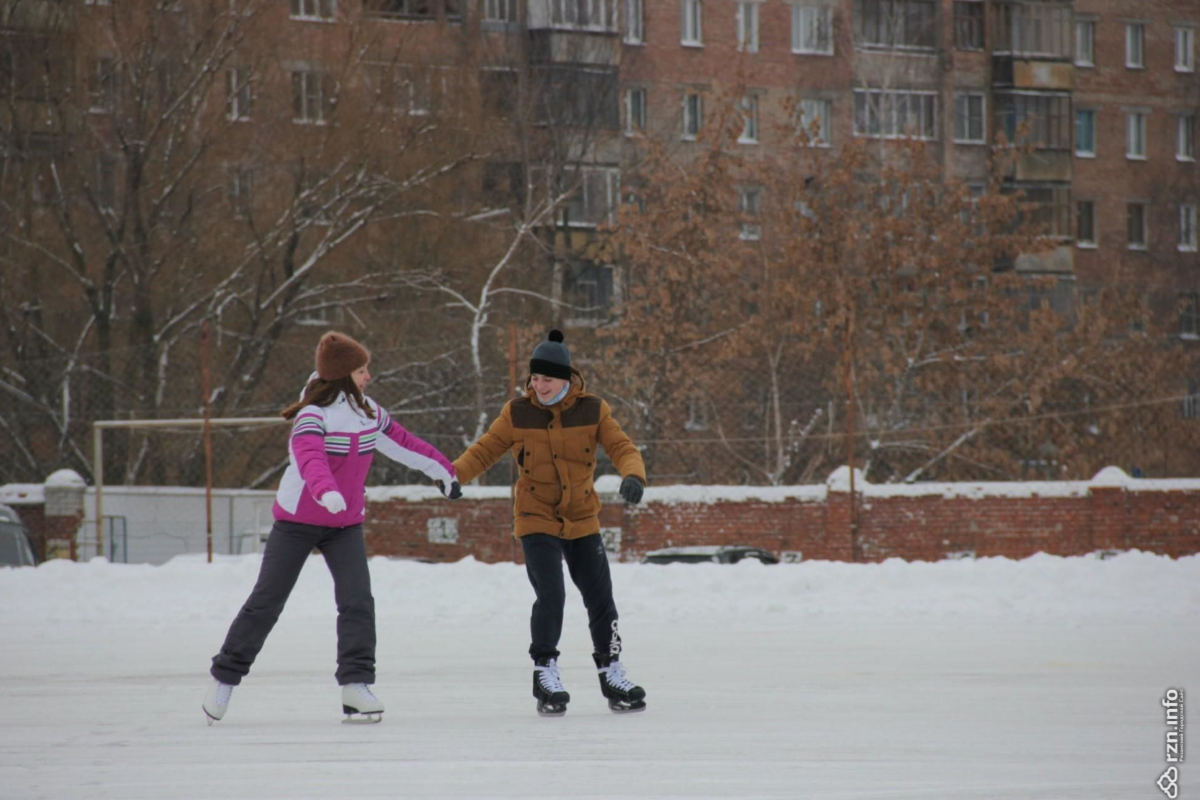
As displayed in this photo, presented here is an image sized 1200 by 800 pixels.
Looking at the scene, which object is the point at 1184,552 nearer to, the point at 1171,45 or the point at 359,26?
the point at 359,26

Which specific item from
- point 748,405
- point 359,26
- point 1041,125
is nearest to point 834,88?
point 1041,125

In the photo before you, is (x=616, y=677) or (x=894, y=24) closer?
(x=616, y=677)

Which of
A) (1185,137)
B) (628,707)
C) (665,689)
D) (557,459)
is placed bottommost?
(665,689)

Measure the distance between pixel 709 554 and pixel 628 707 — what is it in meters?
12.2

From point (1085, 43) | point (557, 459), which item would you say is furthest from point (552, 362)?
point (1085, 43)

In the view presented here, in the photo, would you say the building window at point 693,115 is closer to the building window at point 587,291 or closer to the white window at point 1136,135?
the building window at point 587,291

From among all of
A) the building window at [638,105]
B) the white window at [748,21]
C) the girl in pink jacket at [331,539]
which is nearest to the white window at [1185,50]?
the white window at [748,21]

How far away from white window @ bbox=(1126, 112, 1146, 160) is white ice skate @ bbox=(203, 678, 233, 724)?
46.3 m

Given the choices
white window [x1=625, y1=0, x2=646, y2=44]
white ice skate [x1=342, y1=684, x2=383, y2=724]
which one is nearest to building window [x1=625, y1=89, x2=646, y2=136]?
white window [x1=625, y1=0, x2=646, y2=44]

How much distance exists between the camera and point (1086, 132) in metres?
47.5

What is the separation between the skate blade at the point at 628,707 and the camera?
253 inches

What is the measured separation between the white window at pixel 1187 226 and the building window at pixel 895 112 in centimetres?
940

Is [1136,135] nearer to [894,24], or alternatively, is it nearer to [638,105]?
[894,24]

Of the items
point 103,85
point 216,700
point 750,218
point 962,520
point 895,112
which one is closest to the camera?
point 216,700
